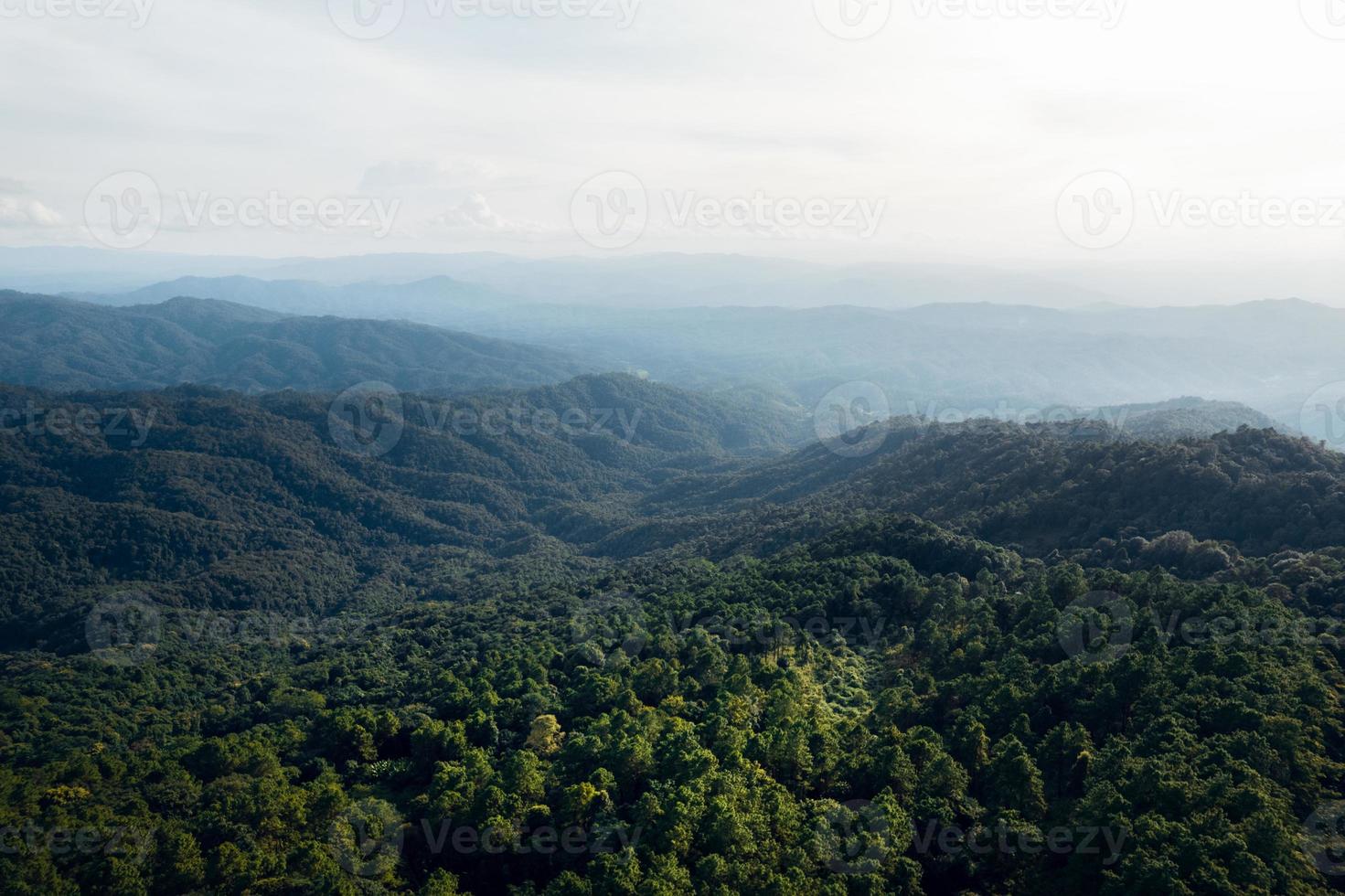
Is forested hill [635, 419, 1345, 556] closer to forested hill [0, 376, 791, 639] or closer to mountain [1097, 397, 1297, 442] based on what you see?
mountain [1097, 397, 1297, 442]

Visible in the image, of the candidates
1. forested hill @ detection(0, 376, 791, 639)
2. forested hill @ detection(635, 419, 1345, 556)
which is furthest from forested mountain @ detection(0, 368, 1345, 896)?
forested hill @ detection(0, 376, 791, 639)

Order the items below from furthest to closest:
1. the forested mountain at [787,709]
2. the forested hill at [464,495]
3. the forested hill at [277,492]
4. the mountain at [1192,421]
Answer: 1. the mountain at [1192,421]
2. the forested hill at [277,492]
3. the forested hill at [464,495]
4. the forested mountain at [787,709]

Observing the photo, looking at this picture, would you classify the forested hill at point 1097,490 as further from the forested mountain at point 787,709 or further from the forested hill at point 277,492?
the forested hill at point 277,492

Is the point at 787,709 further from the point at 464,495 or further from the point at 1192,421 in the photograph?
the point at 1192,421

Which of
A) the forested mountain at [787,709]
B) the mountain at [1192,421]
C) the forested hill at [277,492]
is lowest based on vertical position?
the forested hill at [277,492]

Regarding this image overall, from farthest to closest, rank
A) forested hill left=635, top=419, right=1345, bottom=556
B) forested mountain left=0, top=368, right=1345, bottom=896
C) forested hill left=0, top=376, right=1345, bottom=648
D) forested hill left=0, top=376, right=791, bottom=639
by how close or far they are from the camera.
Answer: forested hill left=0, top=376, right=791, bottom=639 → forested hill left=0, top=376, right=1345, bottom=648 → forested hill left=635, top=419, right=1345, bottom=556 → forested mountain left=0, top=368, right=1345, bottom=896

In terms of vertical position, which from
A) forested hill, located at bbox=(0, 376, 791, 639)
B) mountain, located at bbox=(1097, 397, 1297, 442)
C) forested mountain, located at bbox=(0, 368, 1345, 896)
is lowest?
forested hill, located at bbox=(0, 376, 791, 639)

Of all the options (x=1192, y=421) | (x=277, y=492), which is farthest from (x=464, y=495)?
(x=1192, y=421)

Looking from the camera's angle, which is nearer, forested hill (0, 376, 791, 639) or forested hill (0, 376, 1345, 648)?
forested hill (0, 376, 1345, 648)

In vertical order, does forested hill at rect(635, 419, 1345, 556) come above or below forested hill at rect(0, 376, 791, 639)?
above

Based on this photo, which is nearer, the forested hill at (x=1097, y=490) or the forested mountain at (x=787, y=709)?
the forested mountain at (x=787, y=709)

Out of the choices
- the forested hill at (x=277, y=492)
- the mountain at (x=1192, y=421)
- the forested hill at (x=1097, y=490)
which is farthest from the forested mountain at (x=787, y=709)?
the mountain at (x=1192, y=421)
